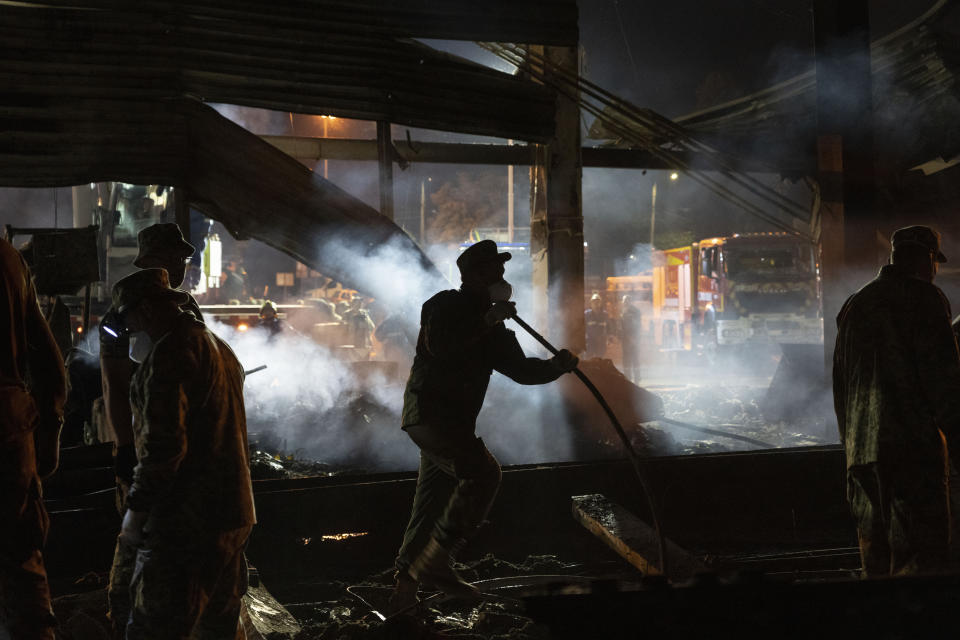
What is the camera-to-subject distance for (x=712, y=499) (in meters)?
6.64

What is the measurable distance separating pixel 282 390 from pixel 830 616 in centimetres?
1040

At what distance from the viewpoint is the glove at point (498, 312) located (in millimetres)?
4488

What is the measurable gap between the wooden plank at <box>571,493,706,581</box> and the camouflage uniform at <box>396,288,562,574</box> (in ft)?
3.78

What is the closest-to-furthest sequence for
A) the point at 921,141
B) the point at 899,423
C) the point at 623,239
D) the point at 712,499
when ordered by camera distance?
the point at 899,423
the point at 712,499
the point at 921,141
the point at 623,239

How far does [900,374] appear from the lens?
391 cm

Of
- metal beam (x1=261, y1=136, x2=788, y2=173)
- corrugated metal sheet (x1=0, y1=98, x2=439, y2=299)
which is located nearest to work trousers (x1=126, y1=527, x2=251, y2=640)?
corrugated metal sheet (x1=0, y1=98, x2=439, y2=299)

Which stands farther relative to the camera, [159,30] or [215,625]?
[159,30]

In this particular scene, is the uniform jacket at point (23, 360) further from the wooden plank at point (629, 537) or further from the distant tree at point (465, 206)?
the distant tree at point (465, 206)

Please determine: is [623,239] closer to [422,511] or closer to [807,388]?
[807,388]

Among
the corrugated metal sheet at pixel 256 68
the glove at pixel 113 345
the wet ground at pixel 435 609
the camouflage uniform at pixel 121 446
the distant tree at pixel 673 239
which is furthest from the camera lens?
the distant tree at pixel 673 239

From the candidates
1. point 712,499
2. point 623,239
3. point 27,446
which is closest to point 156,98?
point 27,446

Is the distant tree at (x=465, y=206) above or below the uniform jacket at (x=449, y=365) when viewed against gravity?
above

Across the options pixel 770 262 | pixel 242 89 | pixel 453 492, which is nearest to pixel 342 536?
pixel 453 492

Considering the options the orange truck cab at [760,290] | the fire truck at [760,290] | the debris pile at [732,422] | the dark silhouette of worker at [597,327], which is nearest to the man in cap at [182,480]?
the debris pile at [732,422]
